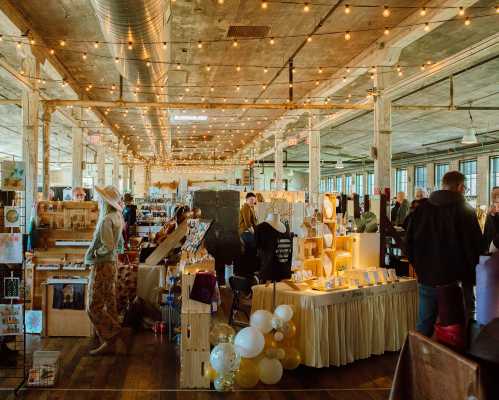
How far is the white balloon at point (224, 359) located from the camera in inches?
148

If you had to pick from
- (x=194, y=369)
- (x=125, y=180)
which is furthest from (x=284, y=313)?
(x=125, y=180)

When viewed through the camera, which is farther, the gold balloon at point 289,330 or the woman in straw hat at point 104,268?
the woman in straw hat at point 104,268

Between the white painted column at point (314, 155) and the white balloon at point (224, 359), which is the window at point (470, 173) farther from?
the white balloon at point (224, 359)

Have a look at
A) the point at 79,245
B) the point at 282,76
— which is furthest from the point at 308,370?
the point at 282,76

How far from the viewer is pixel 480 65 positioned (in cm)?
956

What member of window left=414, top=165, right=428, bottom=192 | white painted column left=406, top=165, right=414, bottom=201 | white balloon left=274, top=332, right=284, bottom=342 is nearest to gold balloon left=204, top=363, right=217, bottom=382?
white balloon left=274, top=332, right=284, bottom=342

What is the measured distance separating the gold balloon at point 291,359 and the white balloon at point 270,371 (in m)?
0.23

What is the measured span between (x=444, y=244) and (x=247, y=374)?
1976 mm

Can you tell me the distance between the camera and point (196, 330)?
13.1 ft

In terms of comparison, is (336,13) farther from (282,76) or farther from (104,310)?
(104,310)

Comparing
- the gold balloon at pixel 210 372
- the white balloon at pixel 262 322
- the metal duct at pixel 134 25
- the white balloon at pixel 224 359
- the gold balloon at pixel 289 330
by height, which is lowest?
the gold balloon at pixel 210 372

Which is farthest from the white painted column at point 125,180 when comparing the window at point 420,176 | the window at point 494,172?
the window at point 494,172

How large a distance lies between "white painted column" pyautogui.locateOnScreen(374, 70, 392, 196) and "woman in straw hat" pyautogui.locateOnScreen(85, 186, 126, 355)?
21.9 ft

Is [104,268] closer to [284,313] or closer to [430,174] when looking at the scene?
[284,313]
